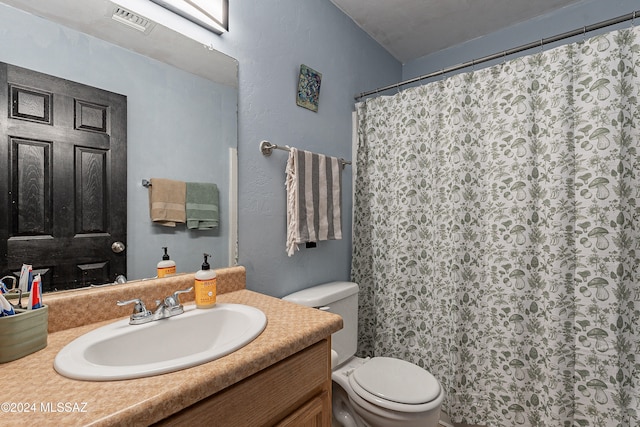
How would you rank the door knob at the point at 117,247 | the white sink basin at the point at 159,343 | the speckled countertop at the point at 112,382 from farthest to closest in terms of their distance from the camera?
the door knob at the point at 117,247, the white sink basin at the point at 159,343, the speckled countertop at the point at 112,382

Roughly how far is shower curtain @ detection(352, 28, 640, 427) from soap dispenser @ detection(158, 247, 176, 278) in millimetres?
1189

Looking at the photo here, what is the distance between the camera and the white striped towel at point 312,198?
1.44 meters

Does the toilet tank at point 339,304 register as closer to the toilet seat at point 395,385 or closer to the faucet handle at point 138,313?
the toilet seat at point 395,385

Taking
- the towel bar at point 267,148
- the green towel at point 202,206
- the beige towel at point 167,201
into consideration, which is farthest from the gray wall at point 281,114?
the beige towel at point 167,201

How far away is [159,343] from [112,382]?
315 mm

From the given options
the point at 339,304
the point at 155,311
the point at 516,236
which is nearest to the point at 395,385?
the point at 339,304

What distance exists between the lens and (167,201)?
1027 millimetres

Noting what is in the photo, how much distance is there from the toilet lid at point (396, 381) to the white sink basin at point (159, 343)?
2.31 ft

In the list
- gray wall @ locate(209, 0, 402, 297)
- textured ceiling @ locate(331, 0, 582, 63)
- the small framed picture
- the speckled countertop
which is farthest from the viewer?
textured ceiling @ locate(331, 0, 582, 63)

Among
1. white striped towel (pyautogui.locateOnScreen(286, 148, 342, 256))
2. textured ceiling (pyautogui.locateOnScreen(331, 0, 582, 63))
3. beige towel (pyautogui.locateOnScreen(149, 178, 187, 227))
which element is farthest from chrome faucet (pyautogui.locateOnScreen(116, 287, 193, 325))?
textured ceiling (pyautogui.locateOnScreen(331, 0, 582, 63))

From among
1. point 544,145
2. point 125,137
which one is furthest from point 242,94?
point 544,145

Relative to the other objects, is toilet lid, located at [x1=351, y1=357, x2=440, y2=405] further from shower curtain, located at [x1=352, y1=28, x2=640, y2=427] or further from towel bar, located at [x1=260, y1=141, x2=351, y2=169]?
towel bar, located at [x1=260, y1=141, x2=351, y2=169]

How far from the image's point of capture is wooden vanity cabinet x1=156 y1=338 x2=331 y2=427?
0.58 m

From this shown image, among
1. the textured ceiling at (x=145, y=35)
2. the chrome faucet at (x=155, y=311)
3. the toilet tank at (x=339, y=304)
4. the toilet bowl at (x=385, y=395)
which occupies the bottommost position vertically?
the toilet bowl at (x=385, y=395)
